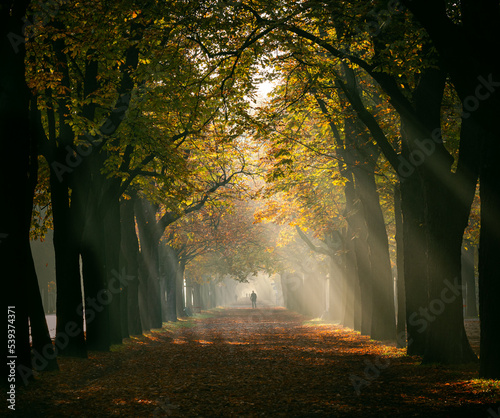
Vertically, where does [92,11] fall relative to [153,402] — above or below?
above

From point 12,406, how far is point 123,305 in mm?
12997

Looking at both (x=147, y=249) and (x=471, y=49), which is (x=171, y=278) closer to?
(x=147, y=249)

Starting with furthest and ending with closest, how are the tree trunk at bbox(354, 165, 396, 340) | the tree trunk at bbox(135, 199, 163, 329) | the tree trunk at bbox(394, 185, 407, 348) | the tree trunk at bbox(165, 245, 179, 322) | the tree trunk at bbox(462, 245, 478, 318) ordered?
the tree trunk at bbox(165, 245, 179, 322), the tree trunk at bbox(462, 245, 478, 318), the tree trunk at bbox(135, 199, 163, 329), the tree trunk at bbox(354, 165, 396, 340), the tree trunk at bbox(394, 185, 407, 348)

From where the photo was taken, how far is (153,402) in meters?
9.10

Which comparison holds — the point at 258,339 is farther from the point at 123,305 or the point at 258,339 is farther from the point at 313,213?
the point at 313,213

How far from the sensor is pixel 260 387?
1062cm

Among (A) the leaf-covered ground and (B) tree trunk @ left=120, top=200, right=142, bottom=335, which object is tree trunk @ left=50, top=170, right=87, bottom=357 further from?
(B) tree trunk @ left=120, top=200, right=142, bottom=335

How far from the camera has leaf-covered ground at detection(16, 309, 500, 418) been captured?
8305 mm

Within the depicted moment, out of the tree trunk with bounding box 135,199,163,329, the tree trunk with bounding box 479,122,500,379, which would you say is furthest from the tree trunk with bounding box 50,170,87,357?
the tree trunk with bounding box 135,199,163,329

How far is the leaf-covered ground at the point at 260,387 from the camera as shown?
27.2 feet

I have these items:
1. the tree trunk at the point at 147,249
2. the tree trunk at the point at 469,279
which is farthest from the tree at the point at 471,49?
the tree trunk at the point at 469,279

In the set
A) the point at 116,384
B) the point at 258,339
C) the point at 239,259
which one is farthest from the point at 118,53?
the point at 239,259

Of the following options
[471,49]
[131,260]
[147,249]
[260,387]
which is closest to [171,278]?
[147,249]

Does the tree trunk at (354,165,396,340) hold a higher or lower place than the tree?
lower
